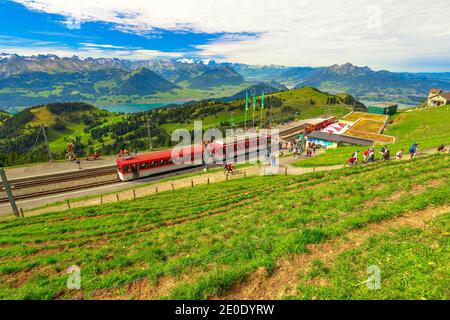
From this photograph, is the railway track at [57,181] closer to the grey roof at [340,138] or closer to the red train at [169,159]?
the red train at [169,159]

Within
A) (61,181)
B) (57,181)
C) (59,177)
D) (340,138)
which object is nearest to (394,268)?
(61,181)

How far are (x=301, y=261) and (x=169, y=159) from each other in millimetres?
31432

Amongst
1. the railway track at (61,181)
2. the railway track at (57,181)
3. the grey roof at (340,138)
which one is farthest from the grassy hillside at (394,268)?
the grey roof at (340,138)

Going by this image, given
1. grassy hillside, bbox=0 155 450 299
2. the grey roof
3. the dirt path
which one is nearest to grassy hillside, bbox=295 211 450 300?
grassy hillside, bbox=0 155 450 299

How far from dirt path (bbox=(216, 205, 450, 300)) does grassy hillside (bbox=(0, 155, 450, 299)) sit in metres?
0.27

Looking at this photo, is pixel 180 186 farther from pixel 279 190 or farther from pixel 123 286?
pixel 123 286

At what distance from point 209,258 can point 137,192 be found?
72.7 ft

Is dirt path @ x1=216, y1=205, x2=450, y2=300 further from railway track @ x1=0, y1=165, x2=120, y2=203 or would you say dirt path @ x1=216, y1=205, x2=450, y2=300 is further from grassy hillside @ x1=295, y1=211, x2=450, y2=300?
railway track @ x1=0, y1=165, x2=120, y2=203

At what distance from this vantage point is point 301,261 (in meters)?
9.41

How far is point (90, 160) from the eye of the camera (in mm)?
46031

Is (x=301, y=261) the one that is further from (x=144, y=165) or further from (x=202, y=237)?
(x=144, y=165)

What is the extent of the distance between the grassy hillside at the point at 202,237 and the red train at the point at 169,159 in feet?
48.7

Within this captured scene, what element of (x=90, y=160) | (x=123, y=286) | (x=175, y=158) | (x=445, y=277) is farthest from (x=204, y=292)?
(x=90, y=160)

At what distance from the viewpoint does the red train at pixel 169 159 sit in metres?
35.7
